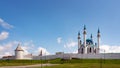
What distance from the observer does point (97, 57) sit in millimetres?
114000

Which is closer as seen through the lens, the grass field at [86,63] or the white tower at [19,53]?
the grass field at [86,63]

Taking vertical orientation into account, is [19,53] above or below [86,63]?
above

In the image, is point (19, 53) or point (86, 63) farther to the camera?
point (19, 53)

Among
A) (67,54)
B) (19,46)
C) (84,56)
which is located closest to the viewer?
(84,56)

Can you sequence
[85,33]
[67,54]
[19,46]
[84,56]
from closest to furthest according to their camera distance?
[84,56], [67,54], [85,33], [19,46]

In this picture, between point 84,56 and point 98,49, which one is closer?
point 84,56

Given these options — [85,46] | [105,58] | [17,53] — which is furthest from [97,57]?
[17,53]

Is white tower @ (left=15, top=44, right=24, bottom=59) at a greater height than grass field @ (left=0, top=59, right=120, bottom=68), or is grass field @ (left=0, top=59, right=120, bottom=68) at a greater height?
white tower @ (left=15, top=44, right=24, bottom=59)

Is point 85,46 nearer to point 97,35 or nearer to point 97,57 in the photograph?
point 97,35

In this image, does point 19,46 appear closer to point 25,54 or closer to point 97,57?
point 25,54

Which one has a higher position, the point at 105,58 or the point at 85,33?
the point at 85,33

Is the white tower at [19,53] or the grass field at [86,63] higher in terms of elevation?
the white tower at [19,53]

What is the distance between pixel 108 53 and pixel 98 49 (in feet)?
94.7

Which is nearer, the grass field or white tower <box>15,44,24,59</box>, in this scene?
the grass field
